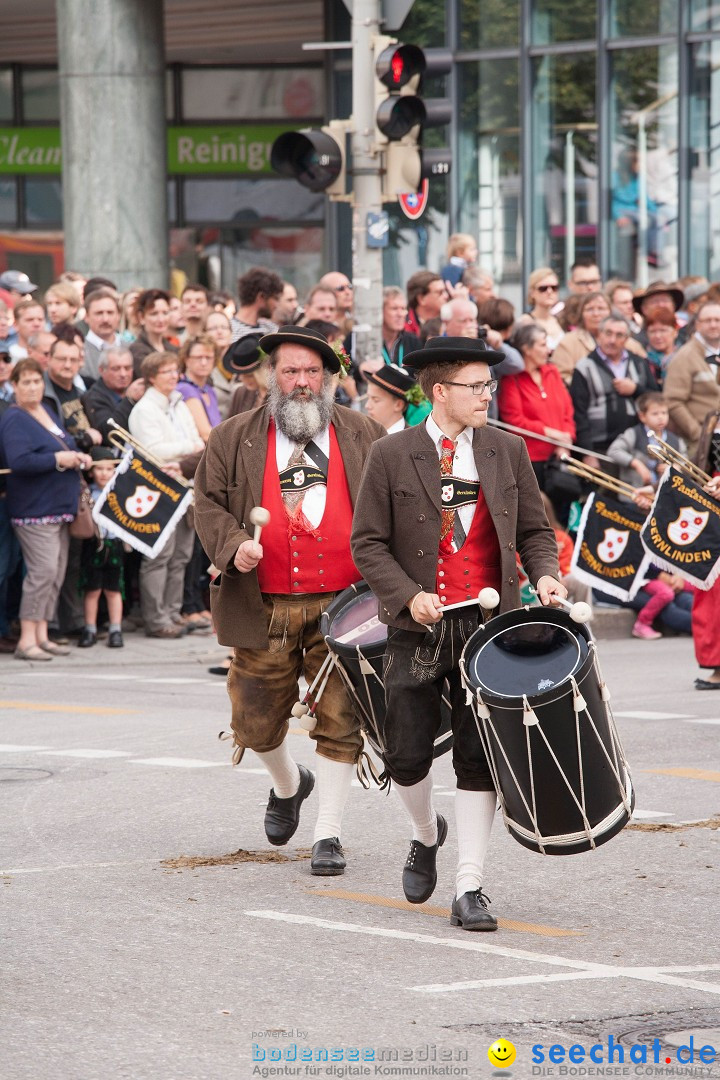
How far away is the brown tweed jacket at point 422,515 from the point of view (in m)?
6.51

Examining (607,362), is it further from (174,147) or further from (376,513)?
(174,147)

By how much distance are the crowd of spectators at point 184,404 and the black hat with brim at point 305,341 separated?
568cm

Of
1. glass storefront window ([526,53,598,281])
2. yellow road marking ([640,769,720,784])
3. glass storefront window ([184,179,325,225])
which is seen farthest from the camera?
glass storefront window ([184,179,325,225])

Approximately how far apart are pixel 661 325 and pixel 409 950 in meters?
11.5

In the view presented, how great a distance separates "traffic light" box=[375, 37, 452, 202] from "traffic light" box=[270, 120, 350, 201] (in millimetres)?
289

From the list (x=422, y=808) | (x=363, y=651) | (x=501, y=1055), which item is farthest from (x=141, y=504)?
(x=501, y=1055)

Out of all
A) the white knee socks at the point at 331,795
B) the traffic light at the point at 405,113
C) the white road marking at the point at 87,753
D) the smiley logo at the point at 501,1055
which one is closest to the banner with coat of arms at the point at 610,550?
the traffic light at the point at 405,113

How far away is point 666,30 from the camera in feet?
78.8

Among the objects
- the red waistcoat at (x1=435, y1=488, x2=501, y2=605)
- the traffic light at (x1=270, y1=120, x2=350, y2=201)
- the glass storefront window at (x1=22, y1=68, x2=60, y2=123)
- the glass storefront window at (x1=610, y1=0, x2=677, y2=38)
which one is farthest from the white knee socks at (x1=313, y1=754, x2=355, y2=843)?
the glass storefront window at (x1=22, y1=68, x2=60, y2=123)

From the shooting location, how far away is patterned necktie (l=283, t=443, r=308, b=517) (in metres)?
7.46

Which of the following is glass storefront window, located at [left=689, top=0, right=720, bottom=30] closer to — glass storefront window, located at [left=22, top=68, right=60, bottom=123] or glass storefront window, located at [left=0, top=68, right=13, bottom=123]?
glass storefront window, located at [left=22, top=68, right=60, bottom=123]

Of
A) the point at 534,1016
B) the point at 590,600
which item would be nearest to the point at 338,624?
the point at 534,1016

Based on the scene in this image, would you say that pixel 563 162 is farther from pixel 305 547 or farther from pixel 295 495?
pixel 305 547

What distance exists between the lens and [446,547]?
258 inches
